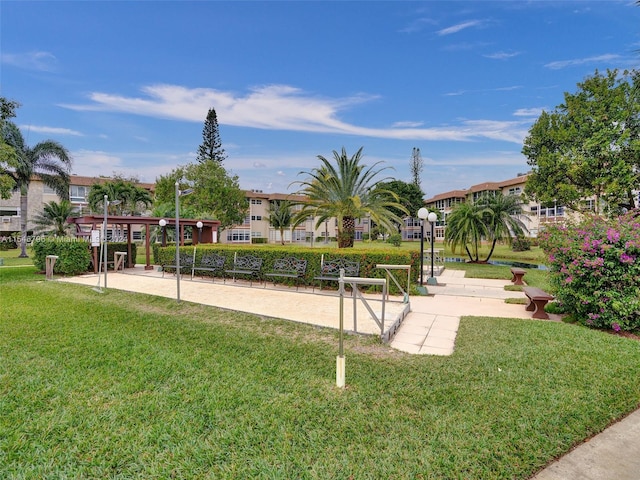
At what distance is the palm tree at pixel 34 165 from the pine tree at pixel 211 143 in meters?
21.0

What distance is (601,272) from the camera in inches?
234

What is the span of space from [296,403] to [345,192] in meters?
12.4

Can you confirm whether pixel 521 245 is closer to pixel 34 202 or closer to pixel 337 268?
pixel 337 268

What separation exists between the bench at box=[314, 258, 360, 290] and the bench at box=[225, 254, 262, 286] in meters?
2.67

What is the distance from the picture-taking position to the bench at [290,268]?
10.9 meters

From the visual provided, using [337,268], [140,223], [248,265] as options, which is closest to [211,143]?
[140,223]

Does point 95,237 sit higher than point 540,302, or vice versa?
point 95,237

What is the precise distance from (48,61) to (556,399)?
20.3 metres

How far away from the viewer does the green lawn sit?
8.38 feet

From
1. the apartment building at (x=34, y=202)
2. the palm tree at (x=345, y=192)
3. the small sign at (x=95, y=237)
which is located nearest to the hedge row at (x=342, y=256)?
the palm tree at (x=345, y=192)

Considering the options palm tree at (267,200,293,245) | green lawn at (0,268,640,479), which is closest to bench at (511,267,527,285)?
green lawn at (0,268,640,479)

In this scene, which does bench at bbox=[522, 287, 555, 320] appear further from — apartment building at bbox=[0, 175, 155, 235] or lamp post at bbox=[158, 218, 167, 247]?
apartment building at bbox=[0, 175, 155, 235]

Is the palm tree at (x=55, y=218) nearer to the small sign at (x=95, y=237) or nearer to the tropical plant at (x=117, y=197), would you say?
the tropical plant at (x=117, y=197)

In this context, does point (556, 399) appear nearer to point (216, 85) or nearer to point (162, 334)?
point (162, 334)
